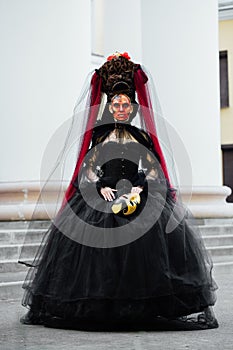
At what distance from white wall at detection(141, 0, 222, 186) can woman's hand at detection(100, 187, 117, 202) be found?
8781 mm

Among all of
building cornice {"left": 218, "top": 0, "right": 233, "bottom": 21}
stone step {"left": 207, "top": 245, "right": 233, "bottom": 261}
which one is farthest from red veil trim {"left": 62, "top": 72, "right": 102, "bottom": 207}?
building cornice {"left": 218, "top": 0, "right": 233, "bottom": 21}

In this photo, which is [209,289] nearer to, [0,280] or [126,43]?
[0,280]

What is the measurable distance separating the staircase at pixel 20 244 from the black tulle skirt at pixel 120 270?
1303 millimetres

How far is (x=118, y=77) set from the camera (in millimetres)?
6461

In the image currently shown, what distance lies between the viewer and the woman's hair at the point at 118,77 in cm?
646

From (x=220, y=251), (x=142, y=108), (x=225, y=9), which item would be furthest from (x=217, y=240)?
(x=225, y=9)

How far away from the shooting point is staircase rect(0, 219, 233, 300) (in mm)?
8336

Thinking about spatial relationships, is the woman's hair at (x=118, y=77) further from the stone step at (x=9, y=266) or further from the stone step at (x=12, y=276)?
the stone step at (x=9, y=266)

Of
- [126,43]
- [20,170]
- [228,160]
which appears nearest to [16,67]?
[20,170]

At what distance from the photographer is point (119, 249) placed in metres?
5.95

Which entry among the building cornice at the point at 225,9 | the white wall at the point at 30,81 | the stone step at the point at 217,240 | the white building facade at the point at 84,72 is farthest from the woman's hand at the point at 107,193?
the building cornice at the point at 225,9

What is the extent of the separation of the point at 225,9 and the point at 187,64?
11207 millimetres

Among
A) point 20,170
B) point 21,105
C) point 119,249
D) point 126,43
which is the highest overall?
point 126,43

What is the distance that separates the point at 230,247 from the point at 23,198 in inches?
120
